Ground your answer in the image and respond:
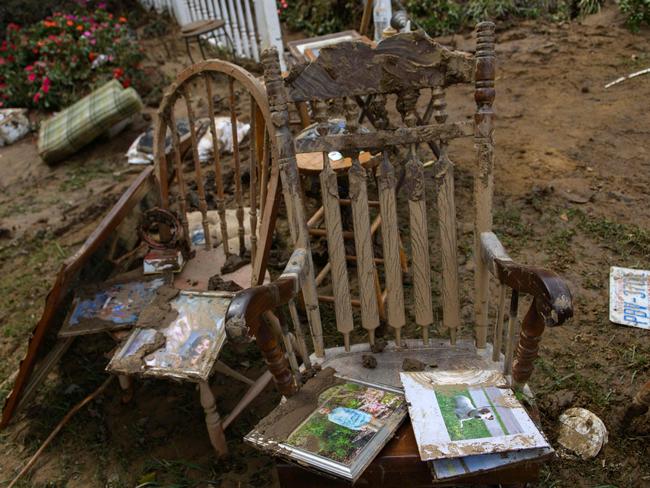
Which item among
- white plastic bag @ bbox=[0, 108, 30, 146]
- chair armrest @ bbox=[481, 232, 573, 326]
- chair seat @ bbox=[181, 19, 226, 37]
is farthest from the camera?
white plastic bag @ bbox=[0, 108, 30, 146]

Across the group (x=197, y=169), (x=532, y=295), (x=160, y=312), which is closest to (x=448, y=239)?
(x=532, y=295)

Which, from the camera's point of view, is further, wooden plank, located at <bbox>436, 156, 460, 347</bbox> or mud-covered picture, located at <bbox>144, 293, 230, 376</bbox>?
mud-covered picture, located at <bbox>144, 293, 230, 376</bbox>

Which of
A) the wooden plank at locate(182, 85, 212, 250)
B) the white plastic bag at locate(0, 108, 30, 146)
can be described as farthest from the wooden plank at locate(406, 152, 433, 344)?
the white plastic bag at locate(0, 108, 30, 146)

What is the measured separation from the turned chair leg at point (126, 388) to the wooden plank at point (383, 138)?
5.08 ft

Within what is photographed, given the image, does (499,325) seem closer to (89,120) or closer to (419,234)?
(419,234)

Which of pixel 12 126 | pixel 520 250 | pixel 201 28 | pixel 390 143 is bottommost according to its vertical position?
pixel 520 250

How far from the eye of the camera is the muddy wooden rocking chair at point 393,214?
1556 mm

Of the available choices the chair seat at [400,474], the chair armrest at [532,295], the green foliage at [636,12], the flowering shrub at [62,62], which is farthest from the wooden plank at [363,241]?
the green foliage at [636,12]

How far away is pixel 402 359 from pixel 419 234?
44 centimetres

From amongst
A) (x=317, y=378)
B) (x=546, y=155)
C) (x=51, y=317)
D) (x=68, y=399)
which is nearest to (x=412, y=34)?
(x=317, y=378)

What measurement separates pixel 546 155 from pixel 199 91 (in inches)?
148

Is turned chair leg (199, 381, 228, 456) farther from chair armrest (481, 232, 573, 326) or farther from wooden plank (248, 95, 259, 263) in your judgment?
chair armrest (481, 232, 573, 326)

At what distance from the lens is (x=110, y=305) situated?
7.95 feet

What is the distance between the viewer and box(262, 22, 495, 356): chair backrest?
5.50 ft
